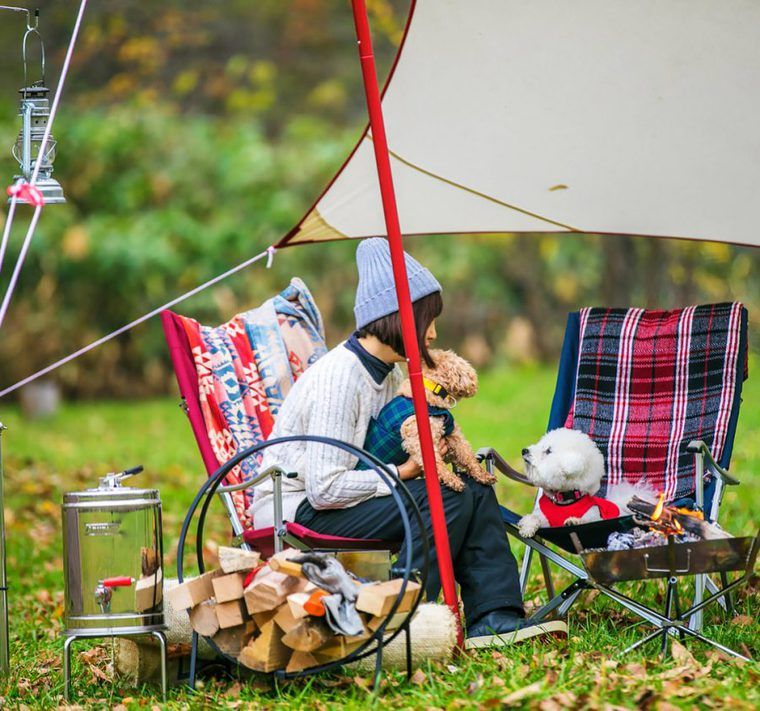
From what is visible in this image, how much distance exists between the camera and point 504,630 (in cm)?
320

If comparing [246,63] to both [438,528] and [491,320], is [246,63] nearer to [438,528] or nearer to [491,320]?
[491,320]

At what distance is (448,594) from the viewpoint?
120 inches

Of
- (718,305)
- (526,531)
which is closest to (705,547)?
(526,531)

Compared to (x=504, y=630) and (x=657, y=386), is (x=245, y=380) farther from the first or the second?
(x=657, y=386)

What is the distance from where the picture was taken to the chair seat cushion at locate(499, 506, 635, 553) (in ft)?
11.1

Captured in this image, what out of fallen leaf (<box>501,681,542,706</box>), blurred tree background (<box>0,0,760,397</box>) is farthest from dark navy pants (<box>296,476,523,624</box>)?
blurred tree background (<box>0,0,760,397</box>)

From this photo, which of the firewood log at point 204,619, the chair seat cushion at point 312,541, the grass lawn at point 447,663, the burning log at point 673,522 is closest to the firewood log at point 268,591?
the firewood log at point 204,619

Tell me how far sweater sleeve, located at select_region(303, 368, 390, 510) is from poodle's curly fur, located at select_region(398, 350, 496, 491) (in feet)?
0.42

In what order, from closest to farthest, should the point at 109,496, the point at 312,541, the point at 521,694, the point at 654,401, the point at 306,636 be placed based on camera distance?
the point at 521,694 → the point at 306,636 → the point at 109,496 → the point at 312,541 → the point at 654,401

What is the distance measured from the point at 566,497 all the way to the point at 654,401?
1.90 feet

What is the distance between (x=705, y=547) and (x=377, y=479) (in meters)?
0.88

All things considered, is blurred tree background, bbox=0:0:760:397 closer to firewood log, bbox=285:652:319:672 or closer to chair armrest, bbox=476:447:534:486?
chair armrest, bbox=476:447:534:486

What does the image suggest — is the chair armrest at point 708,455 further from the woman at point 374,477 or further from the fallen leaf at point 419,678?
the fallen leaf at point 419,678

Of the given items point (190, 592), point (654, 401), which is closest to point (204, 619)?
point (190, 592)
